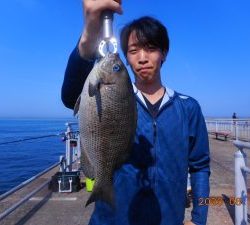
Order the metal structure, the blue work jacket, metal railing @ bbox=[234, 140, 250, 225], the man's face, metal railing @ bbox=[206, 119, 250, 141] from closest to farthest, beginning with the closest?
the metal structure → the blue work jacket → the man's face → metal railing @ bbox=[234, 140, 250, 225] → metal railing @ bbox=[206, 119, 250, 141]

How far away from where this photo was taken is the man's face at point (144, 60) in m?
2.62

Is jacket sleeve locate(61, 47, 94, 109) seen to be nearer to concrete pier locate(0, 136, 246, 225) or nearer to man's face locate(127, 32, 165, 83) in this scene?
man's face locate(127, 32, 165, 83)

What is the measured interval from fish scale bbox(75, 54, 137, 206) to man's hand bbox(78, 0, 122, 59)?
0.16m

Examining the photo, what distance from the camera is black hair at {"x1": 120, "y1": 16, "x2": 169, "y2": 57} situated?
268 cm

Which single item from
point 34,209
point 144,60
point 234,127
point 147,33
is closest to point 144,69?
point 144,60

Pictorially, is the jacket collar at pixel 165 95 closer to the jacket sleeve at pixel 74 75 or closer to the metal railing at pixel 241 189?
the jacket sleeve at pixel 74 75

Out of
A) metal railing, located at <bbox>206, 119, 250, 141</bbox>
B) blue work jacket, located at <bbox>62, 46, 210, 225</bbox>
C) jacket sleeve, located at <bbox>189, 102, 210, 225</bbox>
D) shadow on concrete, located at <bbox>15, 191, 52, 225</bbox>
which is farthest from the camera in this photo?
metal railing, located at <bbox>206, 119, 250, 141</bbox>

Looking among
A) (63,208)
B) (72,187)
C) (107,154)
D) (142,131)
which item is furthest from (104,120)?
(72,187)

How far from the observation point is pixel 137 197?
8.28 ft

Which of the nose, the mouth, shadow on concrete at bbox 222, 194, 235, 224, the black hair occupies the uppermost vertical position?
the black hair

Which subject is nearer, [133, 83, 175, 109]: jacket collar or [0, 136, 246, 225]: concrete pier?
[133, 83, 175, 109]: jacket collar

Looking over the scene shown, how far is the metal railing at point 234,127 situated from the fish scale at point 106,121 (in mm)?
17024

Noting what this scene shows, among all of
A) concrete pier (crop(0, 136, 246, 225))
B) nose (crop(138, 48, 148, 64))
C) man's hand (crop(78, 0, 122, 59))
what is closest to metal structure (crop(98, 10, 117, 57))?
man's hand (crop(78, 0, 122, 59))

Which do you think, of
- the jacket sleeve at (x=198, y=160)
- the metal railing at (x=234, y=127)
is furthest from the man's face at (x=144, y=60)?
the metal railing at (x=234, y=127)
